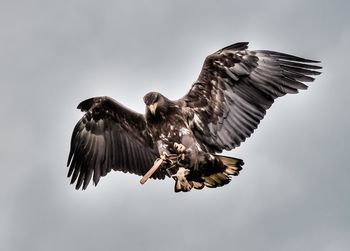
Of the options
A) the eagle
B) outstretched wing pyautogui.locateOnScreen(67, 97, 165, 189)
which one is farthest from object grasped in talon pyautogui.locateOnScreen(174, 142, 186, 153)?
outstretched wing pyautogui.locateOnScreen(67, 97, 165, 189)

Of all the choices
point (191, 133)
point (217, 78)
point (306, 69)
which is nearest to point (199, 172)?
point (191, 133)

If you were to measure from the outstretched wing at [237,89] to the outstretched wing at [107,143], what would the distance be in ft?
4.62

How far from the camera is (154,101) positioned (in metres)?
16.5

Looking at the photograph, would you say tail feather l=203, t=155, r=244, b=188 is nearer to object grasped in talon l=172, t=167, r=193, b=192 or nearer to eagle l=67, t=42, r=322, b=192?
eagle l=67, t=42, r=322, b=192

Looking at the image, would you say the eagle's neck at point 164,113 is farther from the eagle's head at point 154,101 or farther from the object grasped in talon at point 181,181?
the object grasped in talon at point 181,181

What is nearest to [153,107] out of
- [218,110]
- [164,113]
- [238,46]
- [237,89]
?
[164,113]

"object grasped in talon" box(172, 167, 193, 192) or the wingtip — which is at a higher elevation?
the wingtip

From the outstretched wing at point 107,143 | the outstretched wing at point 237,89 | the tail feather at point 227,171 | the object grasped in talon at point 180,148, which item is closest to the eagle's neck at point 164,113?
the outstretched wing at point 237,89

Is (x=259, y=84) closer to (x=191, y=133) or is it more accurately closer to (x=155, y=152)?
(x=191, y=133)

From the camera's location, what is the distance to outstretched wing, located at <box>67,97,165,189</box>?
1798 centimetres

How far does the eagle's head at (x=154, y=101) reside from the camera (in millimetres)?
16547

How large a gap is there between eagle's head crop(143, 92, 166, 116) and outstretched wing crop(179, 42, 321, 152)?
0.59 meters

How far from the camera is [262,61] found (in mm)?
16953

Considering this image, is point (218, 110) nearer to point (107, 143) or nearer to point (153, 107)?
point (153, 107)
